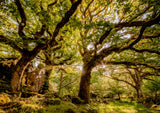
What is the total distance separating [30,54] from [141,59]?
31.2 feet

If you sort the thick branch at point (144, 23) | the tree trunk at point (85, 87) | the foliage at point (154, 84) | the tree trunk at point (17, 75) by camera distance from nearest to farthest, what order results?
the thick branch at point (144, 23) → the tree trunk at point (17, 75) → the tree trunk at point (85, 87) → the foliage at point (154, 84)

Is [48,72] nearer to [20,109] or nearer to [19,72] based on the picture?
[19,72]

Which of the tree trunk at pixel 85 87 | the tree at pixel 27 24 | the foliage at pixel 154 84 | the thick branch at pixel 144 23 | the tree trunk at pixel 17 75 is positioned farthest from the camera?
the foliage at pixel 154 84

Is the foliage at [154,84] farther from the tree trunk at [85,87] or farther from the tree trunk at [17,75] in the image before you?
the tree trunk at [17,75]

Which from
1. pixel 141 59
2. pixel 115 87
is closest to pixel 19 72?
pixel 141 59

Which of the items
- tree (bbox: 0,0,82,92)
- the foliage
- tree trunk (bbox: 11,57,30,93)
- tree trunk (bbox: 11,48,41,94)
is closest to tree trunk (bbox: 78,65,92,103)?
tree (bbox: 0,0,82,92)

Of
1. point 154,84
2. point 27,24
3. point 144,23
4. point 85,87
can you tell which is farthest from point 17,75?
point 154,84

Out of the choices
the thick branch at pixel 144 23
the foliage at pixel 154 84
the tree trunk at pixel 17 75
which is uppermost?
the thick branch at pixel 144 23

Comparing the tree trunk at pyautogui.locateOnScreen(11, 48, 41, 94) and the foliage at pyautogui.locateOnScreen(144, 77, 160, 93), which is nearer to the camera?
the tree trunk at pyautogui.locateOnScreen(11, 48, 41, 94)

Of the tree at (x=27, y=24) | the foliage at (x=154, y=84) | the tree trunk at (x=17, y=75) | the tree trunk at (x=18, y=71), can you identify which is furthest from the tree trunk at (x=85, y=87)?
the foliage at (x=154, y=84)

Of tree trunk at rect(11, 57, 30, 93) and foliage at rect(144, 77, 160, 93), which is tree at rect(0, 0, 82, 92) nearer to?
tree trunk at rect(11, 57, 30, 93)

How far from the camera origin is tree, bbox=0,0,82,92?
13.2ft

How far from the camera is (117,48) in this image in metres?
5.95

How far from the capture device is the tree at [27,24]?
4.01 m
